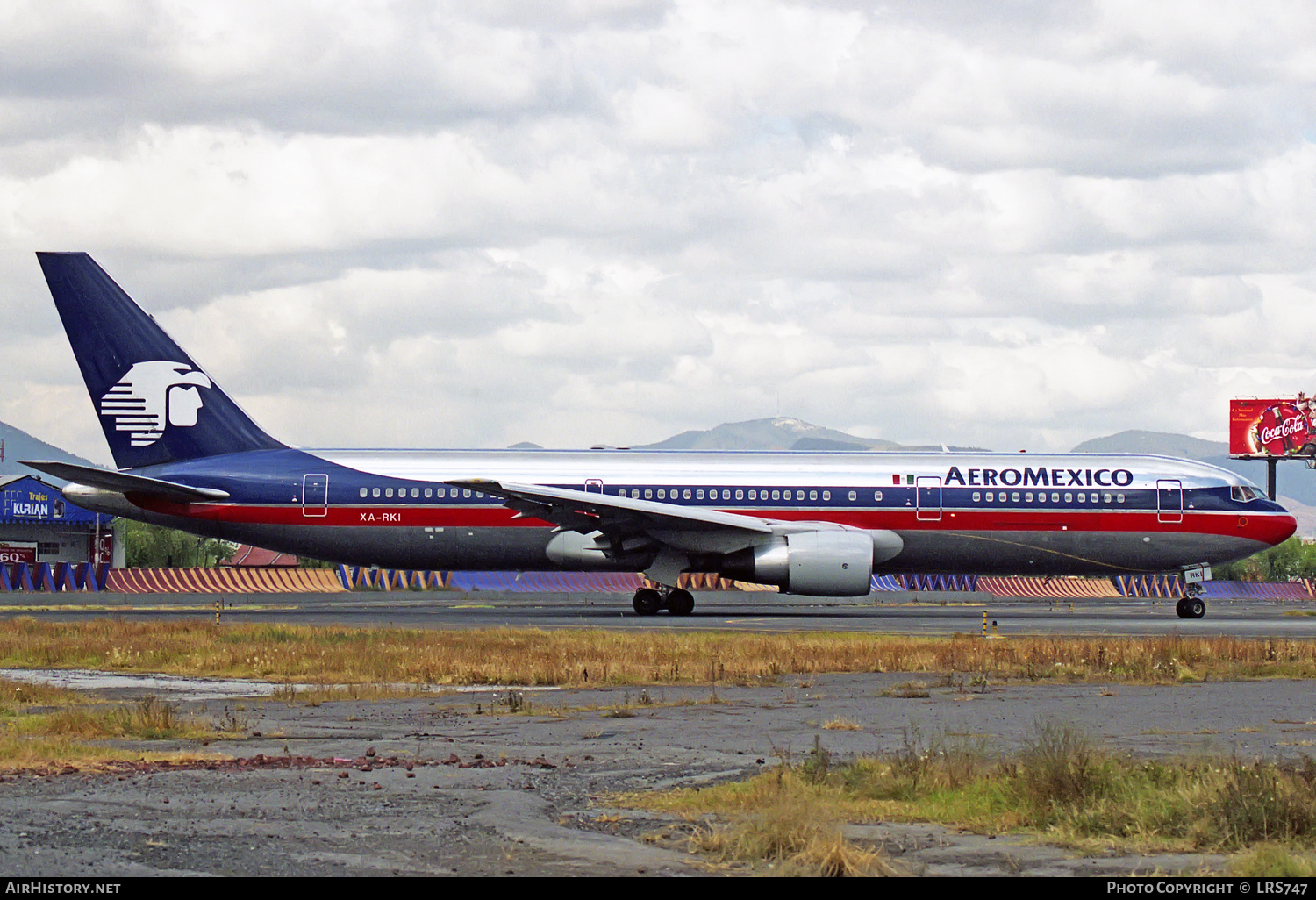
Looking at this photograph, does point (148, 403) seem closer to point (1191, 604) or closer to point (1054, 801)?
point (1191, 604)

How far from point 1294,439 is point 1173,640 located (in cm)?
8832

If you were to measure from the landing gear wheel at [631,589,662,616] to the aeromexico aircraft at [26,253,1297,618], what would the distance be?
52 millimetres

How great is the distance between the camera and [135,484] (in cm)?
3494

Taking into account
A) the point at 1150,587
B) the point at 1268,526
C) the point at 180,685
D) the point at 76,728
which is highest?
the point at 1268,526

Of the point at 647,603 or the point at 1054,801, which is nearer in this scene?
the point at 1054,801

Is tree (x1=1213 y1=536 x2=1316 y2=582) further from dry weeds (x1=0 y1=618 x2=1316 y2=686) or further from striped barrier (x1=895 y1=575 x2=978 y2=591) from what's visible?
dry weeds (x1=0 y1=618 x2=1316 y2=686)

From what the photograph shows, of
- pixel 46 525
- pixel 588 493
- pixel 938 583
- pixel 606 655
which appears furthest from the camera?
pixel 46 525

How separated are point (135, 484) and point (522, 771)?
2668cm

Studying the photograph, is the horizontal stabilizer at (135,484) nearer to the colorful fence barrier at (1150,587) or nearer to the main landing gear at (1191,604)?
the main landing gear at (1191,604)

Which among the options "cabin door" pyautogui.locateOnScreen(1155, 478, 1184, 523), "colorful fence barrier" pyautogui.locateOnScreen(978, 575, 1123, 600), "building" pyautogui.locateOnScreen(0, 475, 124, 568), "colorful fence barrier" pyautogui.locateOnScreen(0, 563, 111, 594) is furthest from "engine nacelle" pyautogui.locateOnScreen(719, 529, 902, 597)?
"building" pyautogui.locateOnScreen(0, 475, 124, 568)

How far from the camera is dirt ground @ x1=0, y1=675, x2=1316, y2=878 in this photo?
781 centimetres

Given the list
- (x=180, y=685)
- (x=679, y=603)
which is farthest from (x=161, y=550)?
(x=180, y=685)

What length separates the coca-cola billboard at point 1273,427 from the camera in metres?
104

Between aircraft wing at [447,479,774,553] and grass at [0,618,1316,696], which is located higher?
aircraft wing at [447,479,774,553]
